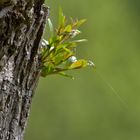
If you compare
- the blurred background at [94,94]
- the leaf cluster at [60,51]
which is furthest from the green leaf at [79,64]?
the blurred background at [94,94]

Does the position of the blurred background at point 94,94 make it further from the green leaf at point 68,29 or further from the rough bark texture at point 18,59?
the rough bark texture at point 18,59

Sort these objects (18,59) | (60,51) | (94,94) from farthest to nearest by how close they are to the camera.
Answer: (94,94) < (60,51) < (18,59)

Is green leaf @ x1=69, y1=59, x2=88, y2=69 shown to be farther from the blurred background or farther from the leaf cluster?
the blurred background

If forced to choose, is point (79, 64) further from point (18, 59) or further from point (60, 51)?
point (18, 59)

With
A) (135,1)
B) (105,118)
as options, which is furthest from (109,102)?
(135,1)

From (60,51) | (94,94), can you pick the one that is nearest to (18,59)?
(60,51)
